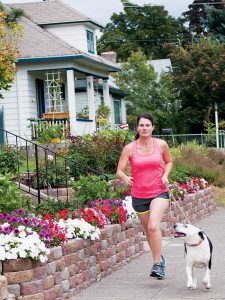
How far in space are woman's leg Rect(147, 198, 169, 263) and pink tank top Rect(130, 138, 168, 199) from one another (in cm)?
12

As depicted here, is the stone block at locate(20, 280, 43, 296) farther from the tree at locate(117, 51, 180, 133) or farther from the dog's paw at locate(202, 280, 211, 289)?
the tree at locate(117, 51, 180, 133)

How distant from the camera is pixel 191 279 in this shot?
9656mm

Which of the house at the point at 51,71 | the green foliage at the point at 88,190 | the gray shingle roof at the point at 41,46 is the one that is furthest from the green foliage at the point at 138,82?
the green foliage at the point at 88,190

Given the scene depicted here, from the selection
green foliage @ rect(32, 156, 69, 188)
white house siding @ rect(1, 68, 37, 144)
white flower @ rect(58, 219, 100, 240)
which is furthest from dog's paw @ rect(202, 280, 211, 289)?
white house siding @ rect(1, 68, 37, 144)

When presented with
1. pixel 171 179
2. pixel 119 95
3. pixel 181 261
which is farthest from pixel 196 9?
pixel 181 261

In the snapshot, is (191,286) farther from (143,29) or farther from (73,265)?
(143,29)

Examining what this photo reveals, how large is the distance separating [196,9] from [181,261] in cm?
5662

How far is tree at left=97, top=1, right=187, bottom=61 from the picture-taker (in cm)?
7075

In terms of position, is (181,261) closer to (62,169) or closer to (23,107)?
(62,169)

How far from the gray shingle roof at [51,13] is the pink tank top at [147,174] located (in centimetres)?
2315

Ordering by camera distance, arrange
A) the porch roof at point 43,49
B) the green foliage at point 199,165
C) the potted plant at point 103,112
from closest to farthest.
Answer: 1. the green foliage at point 199,165
2. the porch roof at point 43,49
3. the potted plant at point 103,112

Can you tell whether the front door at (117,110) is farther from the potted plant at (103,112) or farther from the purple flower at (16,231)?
the purple flower at (16,231)

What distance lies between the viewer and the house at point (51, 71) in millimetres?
29172

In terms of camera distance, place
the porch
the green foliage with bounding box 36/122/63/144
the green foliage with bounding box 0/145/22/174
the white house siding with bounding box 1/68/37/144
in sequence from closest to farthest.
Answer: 1. the green foliage with bounding box 0/145/22/174
2. the green foliage with bounding box 36/122/63/144
3. the porch
4. the white house siding with bounding box 1/68/37/144
